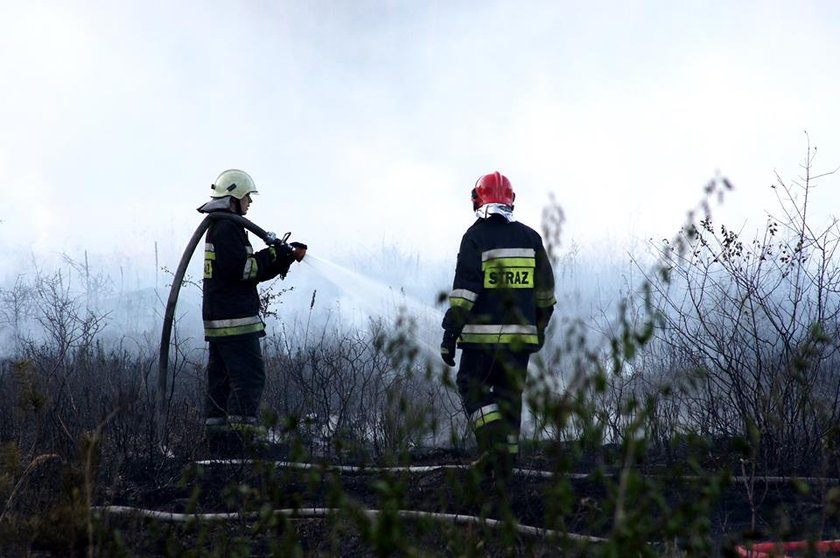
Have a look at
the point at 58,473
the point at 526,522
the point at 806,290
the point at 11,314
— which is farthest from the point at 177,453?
the point at 11,314

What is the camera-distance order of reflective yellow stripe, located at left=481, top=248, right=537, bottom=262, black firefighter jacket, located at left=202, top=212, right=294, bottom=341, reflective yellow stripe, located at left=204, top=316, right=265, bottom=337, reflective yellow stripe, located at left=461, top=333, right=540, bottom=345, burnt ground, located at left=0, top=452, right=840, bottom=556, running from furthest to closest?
reflective yellow stripe, located at left=204, top=316, right=265, bottom=337 → black firefighter jacket, located at left=202, top=212, right=294, bottom=341 → reflective yellow stripe, located at left=481, top=248, right=537, bottom=262 → reflective yellow stripe, located at left=461, top=333, right=540, bottom=345 → burnt ground, located at left=0, top=452, right=840, bottom=556

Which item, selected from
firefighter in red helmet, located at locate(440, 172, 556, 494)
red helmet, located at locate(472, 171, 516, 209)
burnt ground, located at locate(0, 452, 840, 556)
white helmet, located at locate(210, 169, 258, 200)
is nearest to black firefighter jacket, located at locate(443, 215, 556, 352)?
firefighter in red helmet, located at locate(440, 172, 556, 494)

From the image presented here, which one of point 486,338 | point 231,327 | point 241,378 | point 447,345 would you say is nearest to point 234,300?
point 231,327

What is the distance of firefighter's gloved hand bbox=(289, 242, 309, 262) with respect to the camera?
6852mm

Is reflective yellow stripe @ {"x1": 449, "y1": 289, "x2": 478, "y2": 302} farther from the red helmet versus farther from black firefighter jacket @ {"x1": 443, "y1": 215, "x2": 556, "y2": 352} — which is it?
the red helmet

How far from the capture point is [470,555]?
2.46 meters

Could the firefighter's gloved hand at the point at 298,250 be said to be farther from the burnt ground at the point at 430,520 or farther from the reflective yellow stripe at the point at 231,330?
the burnt ground at the point at 430,520

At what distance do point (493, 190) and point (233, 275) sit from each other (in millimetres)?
2083

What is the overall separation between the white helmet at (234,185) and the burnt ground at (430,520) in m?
2.03

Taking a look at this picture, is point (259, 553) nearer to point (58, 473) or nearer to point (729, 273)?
point (58, 473)

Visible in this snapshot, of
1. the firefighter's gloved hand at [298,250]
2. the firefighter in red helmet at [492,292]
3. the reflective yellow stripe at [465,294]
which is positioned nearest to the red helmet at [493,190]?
the firefighter in red helmet at [492,292]

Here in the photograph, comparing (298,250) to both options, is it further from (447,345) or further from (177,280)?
(447,345)

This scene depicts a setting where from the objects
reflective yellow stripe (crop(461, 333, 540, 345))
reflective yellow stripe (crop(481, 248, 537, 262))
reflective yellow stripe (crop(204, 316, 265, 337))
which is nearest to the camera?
reflective yellow stripe (crop(461, 333, 540, 345))

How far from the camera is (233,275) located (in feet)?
22.2
